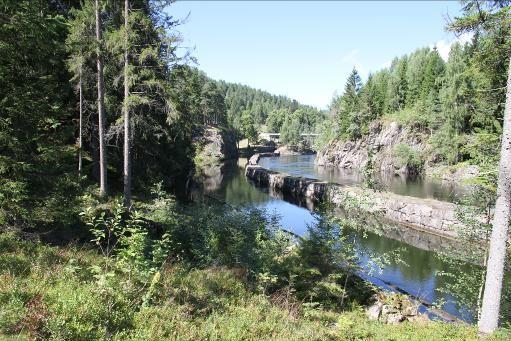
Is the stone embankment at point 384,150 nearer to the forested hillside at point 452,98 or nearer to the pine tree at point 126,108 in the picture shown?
the forested hillside at point 452,98

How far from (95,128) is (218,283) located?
17.3 meters

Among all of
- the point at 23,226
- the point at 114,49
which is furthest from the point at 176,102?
the point at 23,226

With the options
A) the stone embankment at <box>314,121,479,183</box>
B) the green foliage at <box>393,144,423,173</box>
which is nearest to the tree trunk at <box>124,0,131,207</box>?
the stone embankment at <box>314,121,479,183</box>

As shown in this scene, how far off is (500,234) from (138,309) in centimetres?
783

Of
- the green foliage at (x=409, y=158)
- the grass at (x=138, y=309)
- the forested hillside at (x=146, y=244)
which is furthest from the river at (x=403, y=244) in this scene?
the green foliage at (x=409, y=158)

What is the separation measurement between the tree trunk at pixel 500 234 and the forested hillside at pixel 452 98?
57.1 inches

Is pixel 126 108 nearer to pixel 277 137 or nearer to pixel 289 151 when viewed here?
pixel 289 151

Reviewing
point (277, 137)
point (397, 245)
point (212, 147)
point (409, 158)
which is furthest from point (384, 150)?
point (277, 137)

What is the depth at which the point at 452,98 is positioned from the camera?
52.3 m

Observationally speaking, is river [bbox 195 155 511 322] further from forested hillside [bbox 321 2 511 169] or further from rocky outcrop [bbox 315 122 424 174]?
rocky outcrop [bbox 315 122 424 174]

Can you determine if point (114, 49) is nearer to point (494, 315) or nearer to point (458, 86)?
point (494, 315)

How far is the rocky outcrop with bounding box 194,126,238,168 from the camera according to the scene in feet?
222

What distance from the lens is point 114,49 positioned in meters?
17.3

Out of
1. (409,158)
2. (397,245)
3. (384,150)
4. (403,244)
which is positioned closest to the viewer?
(397,245)
